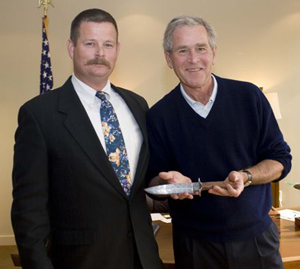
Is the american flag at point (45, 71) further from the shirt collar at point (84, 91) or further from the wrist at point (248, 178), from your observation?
the wrist at point (248, 178)

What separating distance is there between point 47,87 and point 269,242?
3392 mm

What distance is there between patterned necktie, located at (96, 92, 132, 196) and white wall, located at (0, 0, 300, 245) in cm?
355

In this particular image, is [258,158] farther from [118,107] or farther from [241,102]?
[118,107]

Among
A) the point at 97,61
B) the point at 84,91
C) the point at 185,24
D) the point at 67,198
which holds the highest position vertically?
the point at 185,24

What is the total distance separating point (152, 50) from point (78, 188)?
155 inches

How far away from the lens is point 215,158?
161 cm

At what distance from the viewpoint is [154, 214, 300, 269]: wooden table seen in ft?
6.73

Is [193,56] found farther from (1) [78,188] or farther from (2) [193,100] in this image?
(1) [78,188]

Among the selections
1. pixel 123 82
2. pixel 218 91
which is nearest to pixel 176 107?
pixel 218 91

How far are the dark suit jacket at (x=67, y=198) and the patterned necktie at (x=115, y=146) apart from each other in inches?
2.3

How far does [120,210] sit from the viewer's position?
1.55 metres

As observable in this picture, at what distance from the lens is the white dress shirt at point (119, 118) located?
1636 millimetres

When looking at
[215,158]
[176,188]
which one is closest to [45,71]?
[215,158]

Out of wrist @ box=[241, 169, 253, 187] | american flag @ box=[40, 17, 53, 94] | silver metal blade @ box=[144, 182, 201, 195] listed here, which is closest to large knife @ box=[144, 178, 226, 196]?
silver metal blade @ box=[144, 182, 201, 195]
